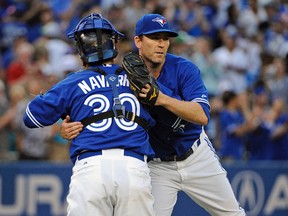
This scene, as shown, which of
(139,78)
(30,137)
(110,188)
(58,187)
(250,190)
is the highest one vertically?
(139,78)

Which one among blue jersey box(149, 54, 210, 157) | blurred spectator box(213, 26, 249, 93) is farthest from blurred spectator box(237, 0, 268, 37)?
blue jersey box(149, 54, 210, 157)

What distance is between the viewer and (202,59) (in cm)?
1392

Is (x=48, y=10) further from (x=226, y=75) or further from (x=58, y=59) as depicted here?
(x=226, y=75)

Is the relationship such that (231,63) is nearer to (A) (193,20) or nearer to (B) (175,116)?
(A) (193,20)

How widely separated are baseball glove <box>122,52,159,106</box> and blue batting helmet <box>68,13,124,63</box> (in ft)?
0.48

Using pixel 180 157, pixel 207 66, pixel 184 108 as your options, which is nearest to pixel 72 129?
pixel 184 108

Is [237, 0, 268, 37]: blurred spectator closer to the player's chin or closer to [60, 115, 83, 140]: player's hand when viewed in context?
the player's chin

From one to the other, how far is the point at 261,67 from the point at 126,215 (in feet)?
29.2

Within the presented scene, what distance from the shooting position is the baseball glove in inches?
234

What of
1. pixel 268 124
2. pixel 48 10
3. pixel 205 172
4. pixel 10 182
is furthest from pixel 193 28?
pixel 205 172

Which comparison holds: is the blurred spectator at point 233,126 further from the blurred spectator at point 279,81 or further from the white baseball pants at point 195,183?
the white baseball pants at point 195,183

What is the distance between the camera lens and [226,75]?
46.2 ft

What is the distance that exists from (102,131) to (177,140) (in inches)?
49.7

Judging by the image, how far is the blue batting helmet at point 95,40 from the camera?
6.09 metres
